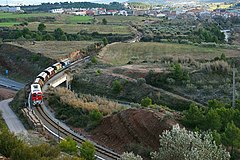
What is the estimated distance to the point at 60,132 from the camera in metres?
29.1

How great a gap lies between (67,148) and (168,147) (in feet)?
25.6

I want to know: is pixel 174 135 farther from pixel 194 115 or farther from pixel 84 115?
pixel 84 115

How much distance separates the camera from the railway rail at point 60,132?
24797 millimetres

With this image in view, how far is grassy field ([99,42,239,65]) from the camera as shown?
63.8m

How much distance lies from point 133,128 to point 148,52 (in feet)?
150

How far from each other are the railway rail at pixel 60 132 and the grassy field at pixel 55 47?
32600 mm

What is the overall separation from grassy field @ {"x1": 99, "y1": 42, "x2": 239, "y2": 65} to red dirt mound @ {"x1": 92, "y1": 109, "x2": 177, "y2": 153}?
34.2 metres

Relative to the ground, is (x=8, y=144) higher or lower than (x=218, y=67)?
higher

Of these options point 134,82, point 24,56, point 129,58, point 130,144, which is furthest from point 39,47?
point 130,144

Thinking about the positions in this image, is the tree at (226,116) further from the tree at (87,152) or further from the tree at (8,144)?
the tree at (8,144)

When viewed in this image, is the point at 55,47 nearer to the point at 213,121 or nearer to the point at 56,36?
the point at 56,36

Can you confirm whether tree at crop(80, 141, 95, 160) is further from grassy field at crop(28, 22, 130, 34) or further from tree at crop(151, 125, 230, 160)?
grassy field at crop(28, 22, 130, 34)

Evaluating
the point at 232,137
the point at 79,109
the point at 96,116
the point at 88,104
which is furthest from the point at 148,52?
the point at 232,137

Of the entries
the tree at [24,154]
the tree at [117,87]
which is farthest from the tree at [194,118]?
the tree at [117,87]
